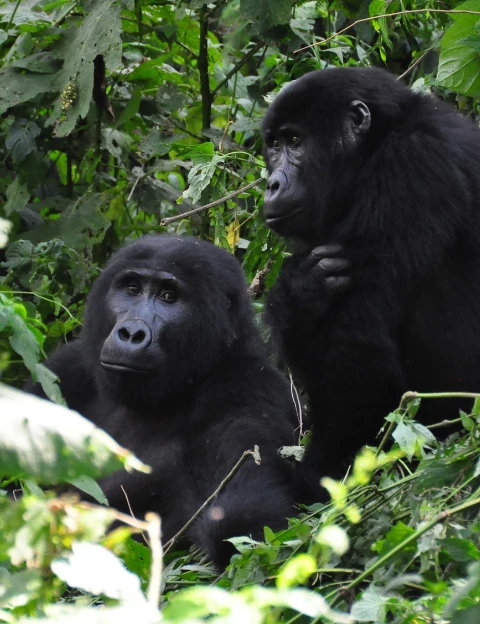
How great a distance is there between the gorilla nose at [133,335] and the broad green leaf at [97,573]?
7.16ft

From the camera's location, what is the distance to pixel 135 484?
375 cm

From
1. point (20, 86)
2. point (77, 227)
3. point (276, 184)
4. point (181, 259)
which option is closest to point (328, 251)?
point (276, 184)

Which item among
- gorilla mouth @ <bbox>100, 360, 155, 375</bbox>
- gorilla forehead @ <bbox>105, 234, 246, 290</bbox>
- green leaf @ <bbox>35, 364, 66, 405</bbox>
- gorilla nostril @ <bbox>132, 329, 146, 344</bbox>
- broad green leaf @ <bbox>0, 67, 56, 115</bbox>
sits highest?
green leaf @ <bbox>35, 364, 66, 405</bbox>

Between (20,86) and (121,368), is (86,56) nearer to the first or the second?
(20,86)

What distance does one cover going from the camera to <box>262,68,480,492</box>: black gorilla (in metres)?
3.36

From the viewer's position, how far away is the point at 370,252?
336 centimetres

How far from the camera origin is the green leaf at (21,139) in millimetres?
5191

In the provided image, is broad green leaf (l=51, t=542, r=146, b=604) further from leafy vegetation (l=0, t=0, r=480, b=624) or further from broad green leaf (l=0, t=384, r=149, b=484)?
broad green leaf (l=0, t=384, r=149, b=484)

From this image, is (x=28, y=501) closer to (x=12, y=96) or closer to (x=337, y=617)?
(x=337, y=617)

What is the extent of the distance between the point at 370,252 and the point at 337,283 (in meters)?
0.15

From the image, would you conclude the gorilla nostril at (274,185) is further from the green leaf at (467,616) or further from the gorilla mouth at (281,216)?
the green leaf at (467,616)

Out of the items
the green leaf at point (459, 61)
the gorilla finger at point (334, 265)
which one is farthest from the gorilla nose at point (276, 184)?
the green leaf at point (459, 61)

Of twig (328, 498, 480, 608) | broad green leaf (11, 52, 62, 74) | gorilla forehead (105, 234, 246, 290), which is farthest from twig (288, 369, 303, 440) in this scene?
broad green leaf (11, 52, 62, 74)

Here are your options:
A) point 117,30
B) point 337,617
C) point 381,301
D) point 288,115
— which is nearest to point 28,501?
point 337,617
